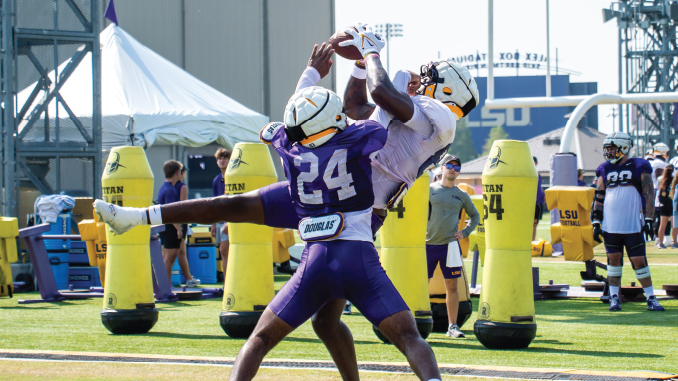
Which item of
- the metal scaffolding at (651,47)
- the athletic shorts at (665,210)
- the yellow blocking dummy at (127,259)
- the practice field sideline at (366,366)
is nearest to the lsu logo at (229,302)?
the yellow blocking dummy at (127,259)

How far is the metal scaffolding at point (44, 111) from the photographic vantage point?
14297 mm

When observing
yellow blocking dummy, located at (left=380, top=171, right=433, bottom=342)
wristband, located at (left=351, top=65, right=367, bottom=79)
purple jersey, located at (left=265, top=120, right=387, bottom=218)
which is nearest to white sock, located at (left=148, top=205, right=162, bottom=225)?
purple jersey, located at (left=265, top=120, right=387, bottom=218)

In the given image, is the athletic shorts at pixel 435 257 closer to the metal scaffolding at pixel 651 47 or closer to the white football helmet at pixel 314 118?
the white football helmet at pixel 314 118

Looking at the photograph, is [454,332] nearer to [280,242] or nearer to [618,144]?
[618,144]

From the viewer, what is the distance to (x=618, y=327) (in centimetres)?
857

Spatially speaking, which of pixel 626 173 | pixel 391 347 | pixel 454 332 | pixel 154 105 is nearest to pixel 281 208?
pixel 391 347

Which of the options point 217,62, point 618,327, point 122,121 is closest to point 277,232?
point 618,327

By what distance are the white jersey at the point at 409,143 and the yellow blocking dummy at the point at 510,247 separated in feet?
8.10

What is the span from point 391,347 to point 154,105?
16623 mm

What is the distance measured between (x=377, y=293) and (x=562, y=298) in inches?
313

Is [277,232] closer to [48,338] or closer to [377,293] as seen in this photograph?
[48,338]

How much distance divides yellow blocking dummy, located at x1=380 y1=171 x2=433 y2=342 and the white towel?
865 millimetres

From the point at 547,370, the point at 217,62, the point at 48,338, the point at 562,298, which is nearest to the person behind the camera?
the point at 547,370

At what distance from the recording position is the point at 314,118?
13.5ft
